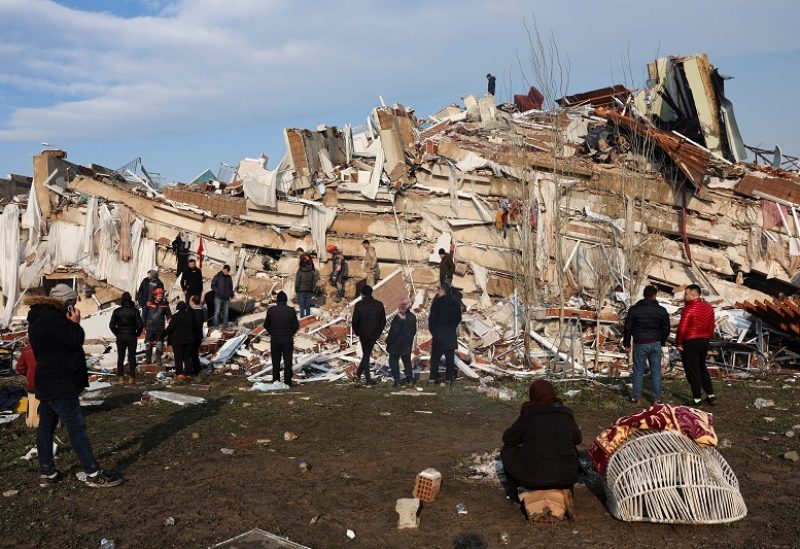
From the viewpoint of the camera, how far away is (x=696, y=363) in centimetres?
923

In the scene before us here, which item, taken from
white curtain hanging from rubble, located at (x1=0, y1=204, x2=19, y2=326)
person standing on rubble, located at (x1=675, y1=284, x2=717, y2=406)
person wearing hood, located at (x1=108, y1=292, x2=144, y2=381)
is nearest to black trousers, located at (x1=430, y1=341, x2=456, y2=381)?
person standing on rubble, located at (x1=675, y1=284, x2=717, y2=406)

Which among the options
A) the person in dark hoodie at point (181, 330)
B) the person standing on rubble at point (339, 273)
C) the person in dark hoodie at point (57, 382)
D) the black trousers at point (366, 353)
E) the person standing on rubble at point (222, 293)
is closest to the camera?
the person in dark hoodie at point (57, 382)

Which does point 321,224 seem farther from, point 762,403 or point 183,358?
point 762,403

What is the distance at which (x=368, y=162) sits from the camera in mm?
23453

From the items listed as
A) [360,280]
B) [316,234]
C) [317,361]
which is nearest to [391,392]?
[317,361]

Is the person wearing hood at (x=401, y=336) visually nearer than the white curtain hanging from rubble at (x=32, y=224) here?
Yes

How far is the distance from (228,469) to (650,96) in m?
18.5

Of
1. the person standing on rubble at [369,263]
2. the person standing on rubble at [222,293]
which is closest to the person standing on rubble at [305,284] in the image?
the person standing on rubble at [222,293]

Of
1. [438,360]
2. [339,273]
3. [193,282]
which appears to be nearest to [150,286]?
[193,282]

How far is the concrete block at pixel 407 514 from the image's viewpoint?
17.4ft

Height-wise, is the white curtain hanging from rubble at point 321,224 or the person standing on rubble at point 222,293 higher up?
the white curtain hanging from rubble at point 321,224

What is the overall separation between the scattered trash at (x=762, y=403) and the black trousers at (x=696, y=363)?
658 mm

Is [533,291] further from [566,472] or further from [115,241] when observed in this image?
[115,241]

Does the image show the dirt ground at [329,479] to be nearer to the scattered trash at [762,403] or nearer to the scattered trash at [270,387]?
the scattered trash at [762,403]
